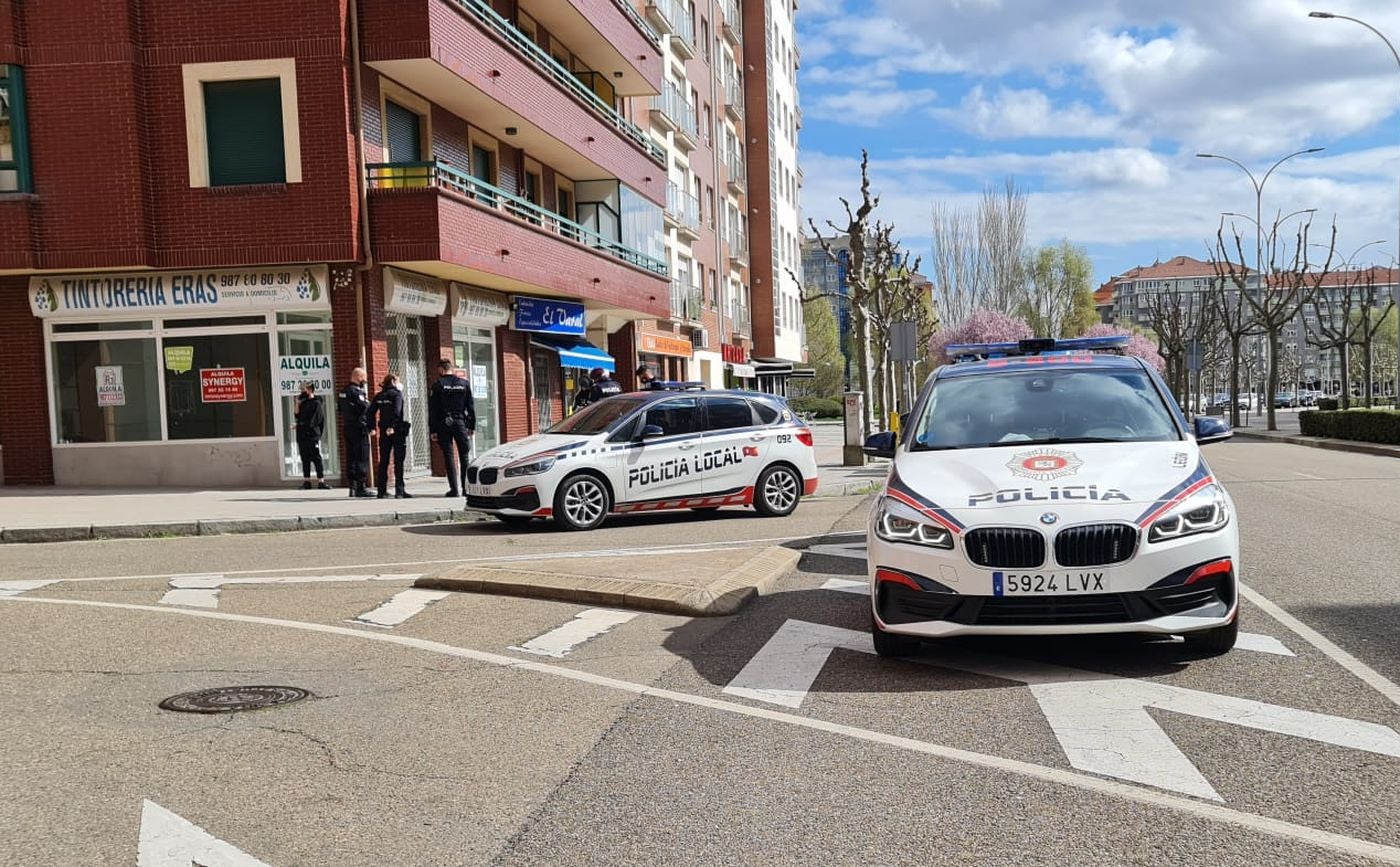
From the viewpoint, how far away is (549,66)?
2664cm

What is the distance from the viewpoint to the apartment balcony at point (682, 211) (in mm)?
41531

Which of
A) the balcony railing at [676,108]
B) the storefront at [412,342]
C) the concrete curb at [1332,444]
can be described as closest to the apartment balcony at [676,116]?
the balcony railing at [676,108]

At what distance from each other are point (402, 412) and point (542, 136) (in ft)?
33.5

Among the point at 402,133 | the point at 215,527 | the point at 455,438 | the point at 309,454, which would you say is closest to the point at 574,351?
the point at 402,133

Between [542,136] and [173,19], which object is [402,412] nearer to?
[173,19]

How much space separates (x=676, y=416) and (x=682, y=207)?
29417mm

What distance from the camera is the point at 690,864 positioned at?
12.5 ft

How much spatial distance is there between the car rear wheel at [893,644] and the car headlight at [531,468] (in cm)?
787

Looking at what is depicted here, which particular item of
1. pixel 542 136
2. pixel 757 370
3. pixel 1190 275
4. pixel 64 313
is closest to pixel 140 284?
pixel 64 313

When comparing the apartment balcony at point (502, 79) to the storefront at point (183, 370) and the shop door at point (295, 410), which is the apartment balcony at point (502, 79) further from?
the shop door at point (295, 410)

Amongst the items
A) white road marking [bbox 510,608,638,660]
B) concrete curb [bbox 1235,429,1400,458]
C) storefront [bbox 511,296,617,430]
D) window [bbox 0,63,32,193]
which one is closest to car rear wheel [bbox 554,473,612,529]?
white road marking [bbox 510,608,638,660]

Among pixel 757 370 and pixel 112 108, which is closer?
pixel 112 108

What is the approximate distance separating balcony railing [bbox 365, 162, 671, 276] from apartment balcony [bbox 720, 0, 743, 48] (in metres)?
27.0

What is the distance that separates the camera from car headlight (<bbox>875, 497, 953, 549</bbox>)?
20.5 ft
